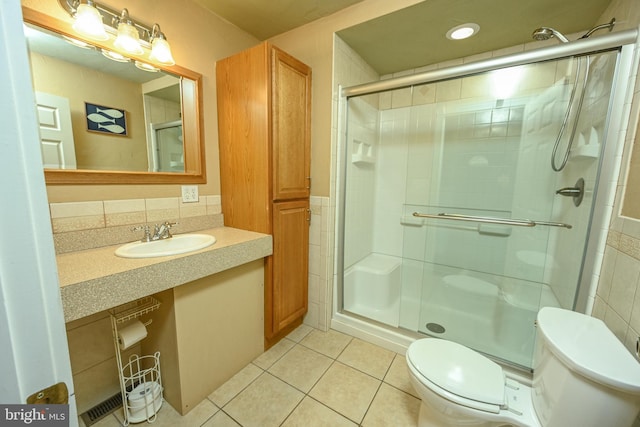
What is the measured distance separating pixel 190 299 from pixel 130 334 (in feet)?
0.94

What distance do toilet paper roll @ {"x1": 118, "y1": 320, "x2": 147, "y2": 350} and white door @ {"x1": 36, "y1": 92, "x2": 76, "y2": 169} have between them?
811 mm

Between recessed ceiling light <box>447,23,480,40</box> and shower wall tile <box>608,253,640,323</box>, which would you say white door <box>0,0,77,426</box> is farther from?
recessed ceiling light <box>447,23,480,40</box>

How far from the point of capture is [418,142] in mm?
2129

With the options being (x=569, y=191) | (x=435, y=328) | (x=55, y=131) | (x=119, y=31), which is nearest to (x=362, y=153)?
(x=569, y=191)

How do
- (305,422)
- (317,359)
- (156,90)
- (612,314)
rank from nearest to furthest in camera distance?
(612,314), (305,422), (156,90), (317,359)

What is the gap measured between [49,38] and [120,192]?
A: 2.36 ft

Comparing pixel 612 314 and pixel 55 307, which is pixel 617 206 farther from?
pixel 55 307

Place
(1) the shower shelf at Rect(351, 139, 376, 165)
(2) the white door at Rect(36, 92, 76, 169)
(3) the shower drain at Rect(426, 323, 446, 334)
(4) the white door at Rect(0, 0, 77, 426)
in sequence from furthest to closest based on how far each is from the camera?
(1) the shower shelf at Rect(351, 139, 376, 165) → (3) the shower drain at Rect(426, 323, 446, 334) → (2) the white door at Rect(36, 92, 76, 169) → (4) the white door at Rect(0, 0, 77, 426)

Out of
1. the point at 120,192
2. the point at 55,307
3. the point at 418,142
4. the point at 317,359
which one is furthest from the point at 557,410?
the point at 120,192

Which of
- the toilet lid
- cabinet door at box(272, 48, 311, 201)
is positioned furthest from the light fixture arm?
the toilet lid

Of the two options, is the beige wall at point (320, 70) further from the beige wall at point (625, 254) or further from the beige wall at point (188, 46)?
the beige wall at point (625, 254)

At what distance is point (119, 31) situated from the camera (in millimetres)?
1204

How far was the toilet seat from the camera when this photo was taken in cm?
95

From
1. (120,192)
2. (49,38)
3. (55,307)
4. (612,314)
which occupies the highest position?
(49,38)
